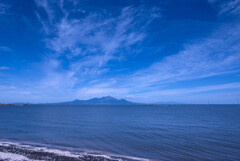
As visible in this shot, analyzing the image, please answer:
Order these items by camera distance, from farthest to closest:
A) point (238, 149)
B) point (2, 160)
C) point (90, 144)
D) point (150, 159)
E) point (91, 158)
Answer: point (90, 144) → point (238, 149) → point (150, 159) → point (91, 158) → point (2, 160)

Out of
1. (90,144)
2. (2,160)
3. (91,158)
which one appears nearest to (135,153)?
(91,158)

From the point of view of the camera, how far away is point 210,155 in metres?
15.1

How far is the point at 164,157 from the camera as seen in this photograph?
14.5 metres

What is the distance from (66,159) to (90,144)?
287 inches

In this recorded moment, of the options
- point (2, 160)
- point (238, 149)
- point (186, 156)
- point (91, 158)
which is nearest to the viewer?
point (2, 160)

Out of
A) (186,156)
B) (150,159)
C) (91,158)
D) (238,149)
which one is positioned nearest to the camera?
(91,158)

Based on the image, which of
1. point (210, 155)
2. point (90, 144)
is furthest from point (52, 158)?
point (210, 155)

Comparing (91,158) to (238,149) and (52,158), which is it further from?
(238,149)

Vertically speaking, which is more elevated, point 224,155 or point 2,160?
point 2,160

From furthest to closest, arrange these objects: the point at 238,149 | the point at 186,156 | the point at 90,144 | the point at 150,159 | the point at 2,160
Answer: the point at 90,144, the point at 238,149, the point at 186,156, the point at 150,159, the point at 2,160

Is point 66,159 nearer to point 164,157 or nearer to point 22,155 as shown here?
point 22,155

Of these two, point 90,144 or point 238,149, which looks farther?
point 90,144

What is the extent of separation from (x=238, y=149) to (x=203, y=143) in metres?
3.66

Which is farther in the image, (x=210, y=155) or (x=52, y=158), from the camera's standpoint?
(x=210, y=155)
